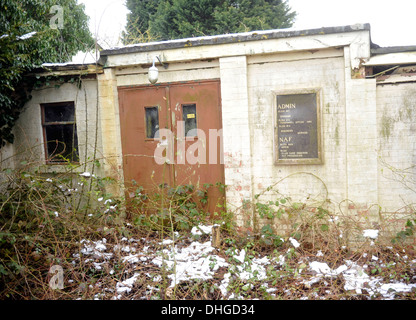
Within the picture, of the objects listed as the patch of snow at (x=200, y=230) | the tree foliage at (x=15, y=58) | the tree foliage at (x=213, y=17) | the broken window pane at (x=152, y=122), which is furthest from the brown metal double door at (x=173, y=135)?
the tree foliage at (x=213, y=17)

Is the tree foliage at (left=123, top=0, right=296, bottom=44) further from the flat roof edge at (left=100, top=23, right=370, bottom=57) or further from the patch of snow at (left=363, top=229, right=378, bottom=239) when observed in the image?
the patch of snow at (left=363, top=229, right=378, bottom=239)

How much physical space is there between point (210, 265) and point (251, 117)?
272 centimetres

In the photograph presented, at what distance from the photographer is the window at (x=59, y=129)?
23.7 ft

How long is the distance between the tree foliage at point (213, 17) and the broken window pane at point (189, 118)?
1060 centimetres

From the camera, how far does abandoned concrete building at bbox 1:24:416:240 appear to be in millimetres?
5570

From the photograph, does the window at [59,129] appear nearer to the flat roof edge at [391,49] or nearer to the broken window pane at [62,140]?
the broken window pane at [62,140]

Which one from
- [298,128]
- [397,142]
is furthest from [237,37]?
[397,142]

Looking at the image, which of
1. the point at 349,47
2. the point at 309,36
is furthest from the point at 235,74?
the point at 349,47

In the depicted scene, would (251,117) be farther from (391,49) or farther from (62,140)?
(62,140)

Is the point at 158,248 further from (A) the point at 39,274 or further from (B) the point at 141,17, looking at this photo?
(B) the point at 141,17

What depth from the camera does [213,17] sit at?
16953mm

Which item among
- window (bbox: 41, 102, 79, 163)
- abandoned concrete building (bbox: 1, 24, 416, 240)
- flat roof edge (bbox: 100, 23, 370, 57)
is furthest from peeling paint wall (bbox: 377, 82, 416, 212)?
window (bbox: 41, 102, 79, 163)

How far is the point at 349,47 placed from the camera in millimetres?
5551

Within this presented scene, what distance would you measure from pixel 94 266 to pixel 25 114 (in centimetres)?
405
